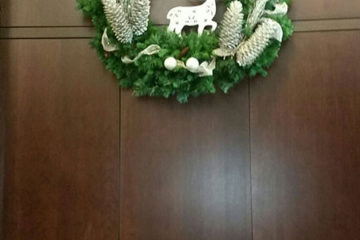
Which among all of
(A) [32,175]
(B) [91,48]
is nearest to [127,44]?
(B) [91,48]

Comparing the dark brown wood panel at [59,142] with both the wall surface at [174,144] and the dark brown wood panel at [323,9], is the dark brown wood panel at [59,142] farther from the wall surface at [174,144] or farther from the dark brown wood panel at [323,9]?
the dark brown wood panel at [323,9]

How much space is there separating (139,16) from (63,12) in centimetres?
38

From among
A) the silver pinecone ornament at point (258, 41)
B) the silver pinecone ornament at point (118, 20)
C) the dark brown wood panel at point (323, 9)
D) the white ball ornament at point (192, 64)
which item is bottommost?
the white ball ornament at point (192, 64)

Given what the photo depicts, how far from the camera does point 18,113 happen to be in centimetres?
145

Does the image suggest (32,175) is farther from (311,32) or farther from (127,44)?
(311,32)

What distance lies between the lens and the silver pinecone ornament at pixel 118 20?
4.07 feet

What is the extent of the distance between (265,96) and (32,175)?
0.95m

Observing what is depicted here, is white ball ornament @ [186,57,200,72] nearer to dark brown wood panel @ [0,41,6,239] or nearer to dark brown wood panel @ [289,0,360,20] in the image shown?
dark brown wood panel @ [289,0,360,20]

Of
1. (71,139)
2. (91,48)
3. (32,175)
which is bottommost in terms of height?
(32,175)

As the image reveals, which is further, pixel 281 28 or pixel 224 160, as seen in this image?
pixel 224 160

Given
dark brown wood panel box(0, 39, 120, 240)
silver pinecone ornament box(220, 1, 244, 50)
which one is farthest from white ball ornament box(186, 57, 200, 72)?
dark brown wood panel box(0, 39, 120, 240)

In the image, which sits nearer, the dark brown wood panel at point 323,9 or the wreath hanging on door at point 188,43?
the wreath hanging on door at point 188,43

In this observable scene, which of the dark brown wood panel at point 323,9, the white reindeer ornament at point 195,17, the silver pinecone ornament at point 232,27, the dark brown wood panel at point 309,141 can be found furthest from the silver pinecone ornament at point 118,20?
the dark brown wood panel at point 323,9

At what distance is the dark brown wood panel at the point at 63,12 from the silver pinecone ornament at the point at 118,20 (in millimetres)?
175
